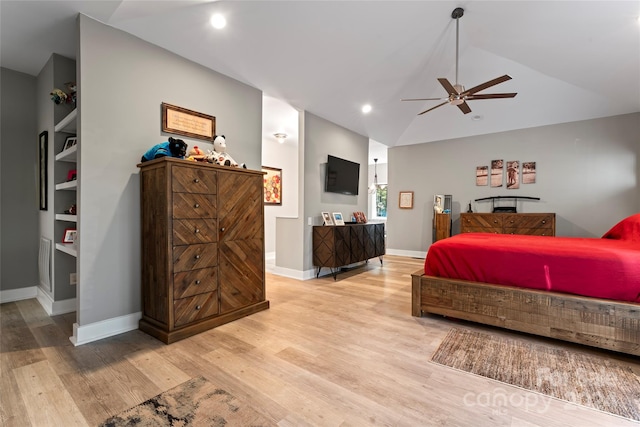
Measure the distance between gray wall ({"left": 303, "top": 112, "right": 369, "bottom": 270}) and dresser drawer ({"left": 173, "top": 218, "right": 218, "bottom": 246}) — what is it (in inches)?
79.8

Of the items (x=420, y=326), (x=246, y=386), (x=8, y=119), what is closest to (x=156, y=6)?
(x=8, y=119)

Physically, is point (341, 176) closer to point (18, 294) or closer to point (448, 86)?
point (448, 86)

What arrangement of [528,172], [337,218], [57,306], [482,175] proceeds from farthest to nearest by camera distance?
[482,175] < [528,172] < [337,218] < [57,306]

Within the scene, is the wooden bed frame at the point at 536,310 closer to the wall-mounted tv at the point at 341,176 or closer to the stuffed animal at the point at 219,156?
the stuffed animal at the point at 219,156

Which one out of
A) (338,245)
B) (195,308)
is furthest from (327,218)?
(195,308)

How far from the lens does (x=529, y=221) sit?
201 inches

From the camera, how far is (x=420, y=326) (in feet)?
8.89

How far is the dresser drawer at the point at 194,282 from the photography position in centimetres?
242

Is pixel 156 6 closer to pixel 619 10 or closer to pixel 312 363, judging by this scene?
pixel 312 363

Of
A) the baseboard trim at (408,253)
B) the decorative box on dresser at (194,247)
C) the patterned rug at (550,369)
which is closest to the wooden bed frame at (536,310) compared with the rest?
the patterned rug at (550,369)

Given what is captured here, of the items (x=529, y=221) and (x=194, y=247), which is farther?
(x=529, y=221)

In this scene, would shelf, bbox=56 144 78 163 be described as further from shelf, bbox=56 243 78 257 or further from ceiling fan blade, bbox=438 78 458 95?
ceiling fan blade, bbox=438 78 458 95

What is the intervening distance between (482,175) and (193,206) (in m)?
5.73

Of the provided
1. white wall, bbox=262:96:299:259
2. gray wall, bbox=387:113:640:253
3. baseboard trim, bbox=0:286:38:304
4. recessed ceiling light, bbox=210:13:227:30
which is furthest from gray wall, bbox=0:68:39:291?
gray wall, bbox=387:113:640:253
